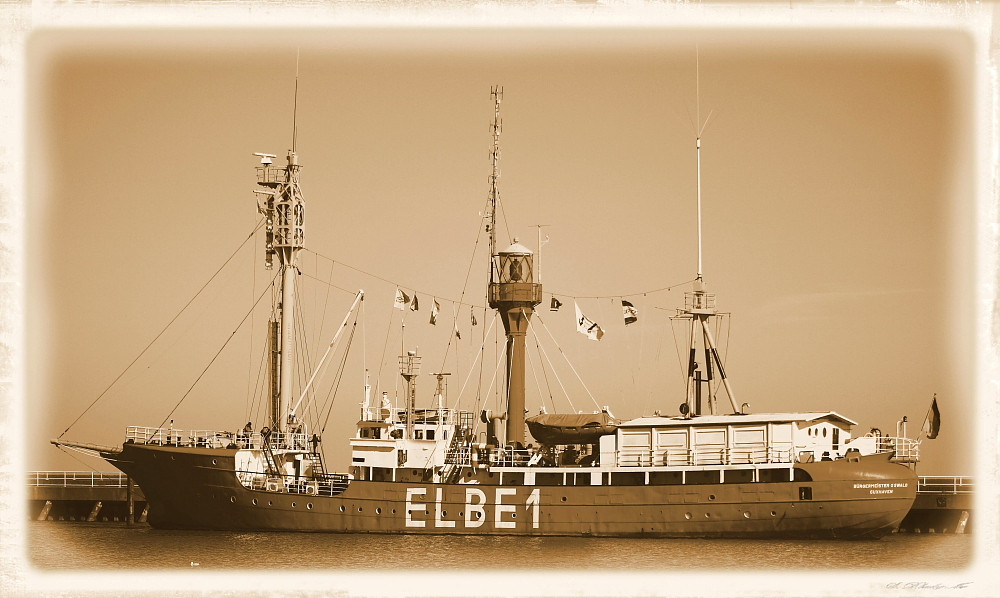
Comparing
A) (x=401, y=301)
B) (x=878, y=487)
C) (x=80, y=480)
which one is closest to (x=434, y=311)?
(x=401, y=301)

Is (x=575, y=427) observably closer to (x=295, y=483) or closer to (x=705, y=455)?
(x=705, y=455)

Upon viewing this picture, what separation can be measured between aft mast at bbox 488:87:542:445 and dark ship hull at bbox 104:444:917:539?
380cm

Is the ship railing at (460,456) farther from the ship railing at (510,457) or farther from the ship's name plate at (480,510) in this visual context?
the ship's name plate at (480,510)

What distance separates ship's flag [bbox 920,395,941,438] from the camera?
42.9 meters

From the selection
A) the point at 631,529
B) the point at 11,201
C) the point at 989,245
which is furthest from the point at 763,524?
the point at 11,201

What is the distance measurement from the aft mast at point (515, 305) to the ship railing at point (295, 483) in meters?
6.35

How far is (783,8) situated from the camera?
34.0 metres

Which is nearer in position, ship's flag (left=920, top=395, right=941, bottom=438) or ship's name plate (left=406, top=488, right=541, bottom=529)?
ship's flag (left=920, top=395, right=941, bottom=438)

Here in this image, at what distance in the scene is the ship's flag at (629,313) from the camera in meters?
50.4

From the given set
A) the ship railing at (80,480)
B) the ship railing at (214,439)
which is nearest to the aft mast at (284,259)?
the ship railing at (214,439)
